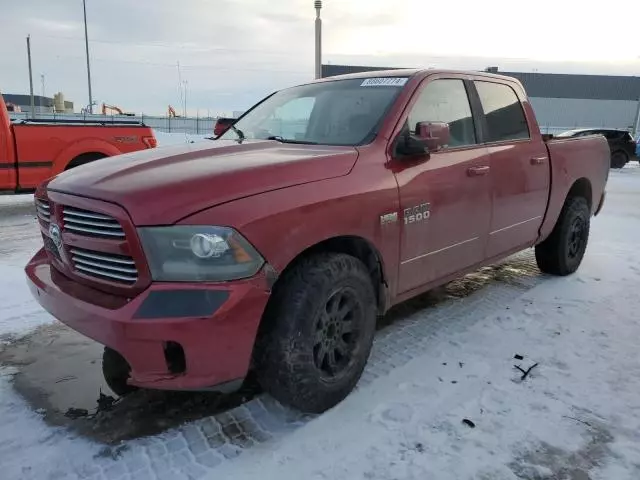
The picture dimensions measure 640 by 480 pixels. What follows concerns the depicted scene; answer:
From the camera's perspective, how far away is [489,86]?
14.3ft

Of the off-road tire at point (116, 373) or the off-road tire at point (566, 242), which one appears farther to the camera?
the off-road tire at point (566, 242)

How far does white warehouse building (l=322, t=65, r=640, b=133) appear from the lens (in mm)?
56156

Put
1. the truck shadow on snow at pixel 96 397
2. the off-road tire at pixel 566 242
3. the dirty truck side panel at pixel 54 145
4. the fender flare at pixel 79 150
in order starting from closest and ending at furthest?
1. the truck shadow on snow at pixel 96 397
2. the off-road tire at pixel 566 242
3. the dirty truck side panel at pixel 54 145
4. the fender flare at pixel 79 150

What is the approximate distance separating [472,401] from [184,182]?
193 centimetres

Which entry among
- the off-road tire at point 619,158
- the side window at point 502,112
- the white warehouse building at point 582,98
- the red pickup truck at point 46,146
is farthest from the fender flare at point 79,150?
the white warehouse building at point 582,98

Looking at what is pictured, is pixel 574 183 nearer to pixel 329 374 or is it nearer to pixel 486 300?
pixel 486 300

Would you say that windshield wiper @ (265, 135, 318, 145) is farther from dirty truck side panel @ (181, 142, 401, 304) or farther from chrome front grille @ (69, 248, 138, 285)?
chrome front grille @ (69, 248, 138, 285)

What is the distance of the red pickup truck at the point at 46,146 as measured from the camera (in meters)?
8.01

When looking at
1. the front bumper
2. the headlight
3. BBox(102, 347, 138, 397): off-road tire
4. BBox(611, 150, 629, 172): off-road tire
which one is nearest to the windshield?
the headlight

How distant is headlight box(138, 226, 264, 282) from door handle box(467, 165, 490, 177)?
6.59 ft

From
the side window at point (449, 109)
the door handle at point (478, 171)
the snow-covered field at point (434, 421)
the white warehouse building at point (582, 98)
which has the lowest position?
the snow-covered field at point (434, 421)

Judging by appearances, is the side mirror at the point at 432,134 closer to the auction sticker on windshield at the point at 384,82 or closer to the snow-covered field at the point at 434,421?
the auction sticker on windshield at the point at 384,82

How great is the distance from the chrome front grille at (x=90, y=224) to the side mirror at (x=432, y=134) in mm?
1776

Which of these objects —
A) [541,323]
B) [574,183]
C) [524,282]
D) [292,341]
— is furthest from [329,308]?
[574,183]
